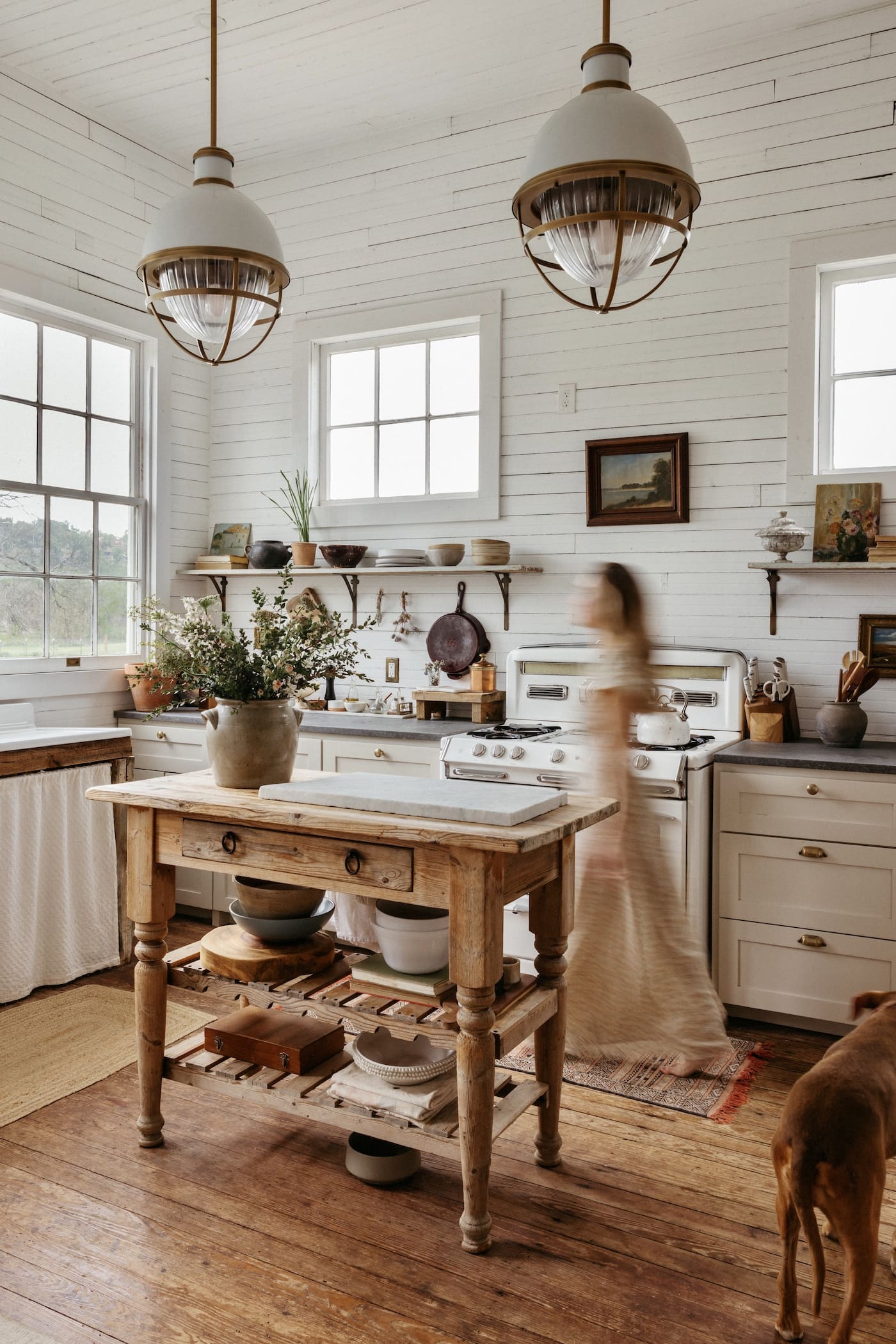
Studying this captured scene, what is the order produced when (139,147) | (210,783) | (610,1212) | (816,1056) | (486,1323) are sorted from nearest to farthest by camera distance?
(486,1323) → (610,1212) → (210,783) → (816,1056) → (139,147)

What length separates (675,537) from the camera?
419 cm

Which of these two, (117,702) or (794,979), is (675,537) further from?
(117,702)

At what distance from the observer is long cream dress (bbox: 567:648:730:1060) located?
3035 mm

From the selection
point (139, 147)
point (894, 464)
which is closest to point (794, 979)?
point (894, 464)

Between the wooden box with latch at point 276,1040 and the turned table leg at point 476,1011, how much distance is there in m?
0.49

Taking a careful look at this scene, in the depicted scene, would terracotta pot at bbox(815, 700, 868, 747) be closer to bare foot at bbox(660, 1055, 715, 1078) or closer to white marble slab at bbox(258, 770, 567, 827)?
bare foot at bbox(660, 1055, 715, 1078)

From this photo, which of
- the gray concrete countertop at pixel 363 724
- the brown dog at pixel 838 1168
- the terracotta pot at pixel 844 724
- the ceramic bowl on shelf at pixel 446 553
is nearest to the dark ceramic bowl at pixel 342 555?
the ceramic bowl on shelf at pixel 446 553

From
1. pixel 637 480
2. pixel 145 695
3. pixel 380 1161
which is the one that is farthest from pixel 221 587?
pixel 380 1161

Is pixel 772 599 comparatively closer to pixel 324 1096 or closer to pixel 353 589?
pixel 353 589

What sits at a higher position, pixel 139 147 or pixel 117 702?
pixel 139 147

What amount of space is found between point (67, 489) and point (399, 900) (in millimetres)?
3294

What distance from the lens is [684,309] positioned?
4.14 metres

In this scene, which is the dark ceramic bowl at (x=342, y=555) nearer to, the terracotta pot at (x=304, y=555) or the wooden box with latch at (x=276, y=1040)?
the terracotta pot at (x=304, y=555)

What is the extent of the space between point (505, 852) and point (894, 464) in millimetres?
2673
